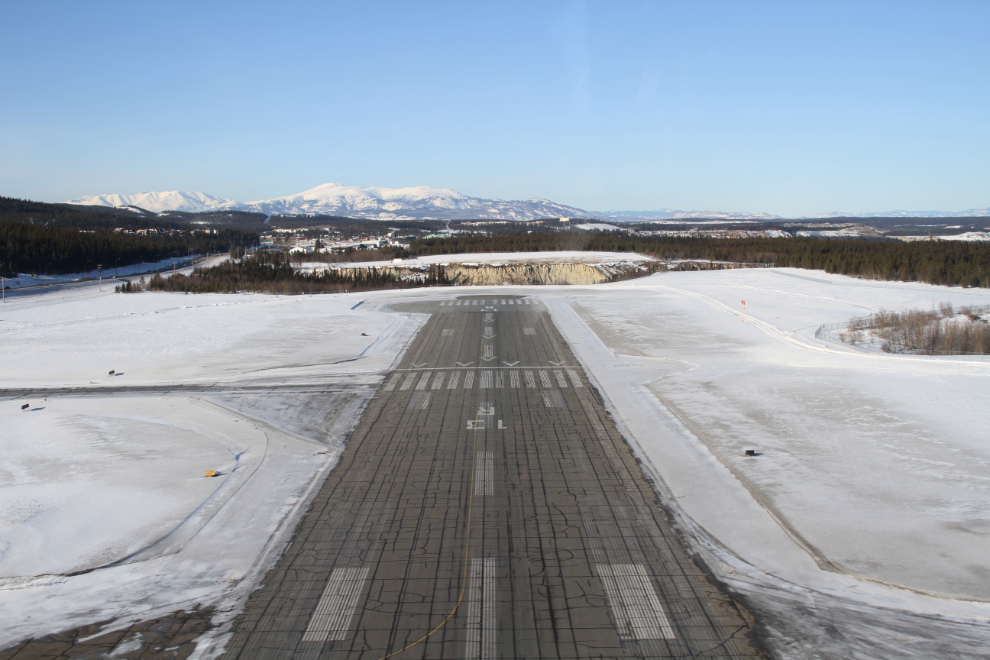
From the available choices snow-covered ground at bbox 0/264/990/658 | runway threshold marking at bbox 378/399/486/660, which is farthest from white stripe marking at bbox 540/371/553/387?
runway threshold marking at bbox 378/399/486/660

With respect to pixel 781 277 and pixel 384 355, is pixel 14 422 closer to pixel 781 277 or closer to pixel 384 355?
pixel 384 355

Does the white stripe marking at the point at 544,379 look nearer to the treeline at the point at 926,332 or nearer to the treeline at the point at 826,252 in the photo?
the treeline at the point at 926,332

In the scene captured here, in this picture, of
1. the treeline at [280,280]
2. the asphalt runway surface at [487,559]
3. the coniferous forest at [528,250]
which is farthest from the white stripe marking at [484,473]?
the coniferous forest at [528,250]

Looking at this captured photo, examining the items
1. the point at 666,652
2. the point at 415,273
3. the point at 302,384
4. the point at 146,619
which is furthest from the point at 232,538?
the point at 415,273

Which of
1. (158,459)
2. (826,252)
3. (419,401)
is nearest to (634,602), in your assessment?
(158,459)

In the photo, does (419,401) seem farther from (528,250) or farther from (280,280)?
(528,250)

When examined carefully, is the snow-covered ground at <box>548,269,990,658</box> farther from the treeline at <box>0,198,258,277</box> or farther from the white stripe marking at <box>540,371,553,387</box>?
the treeline at <box>0,198,258,277</box>

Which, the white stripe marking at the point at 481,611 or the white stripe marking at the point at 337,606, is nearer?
the white stripe marking at the point at 481,611
